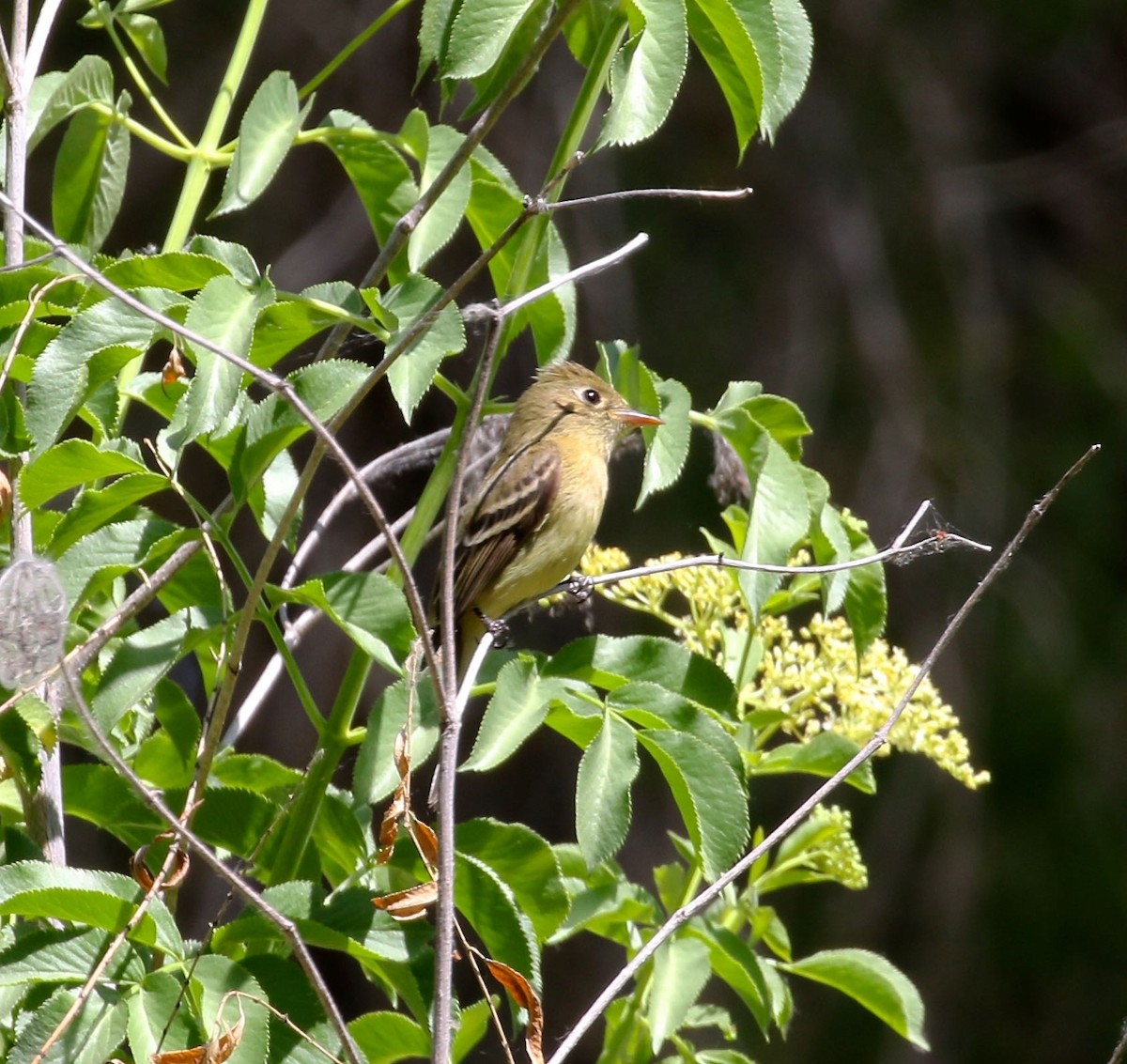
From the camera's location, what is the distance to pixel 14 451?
204 cm

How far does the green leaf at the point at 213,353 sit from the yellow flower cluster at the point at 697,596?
2.58 feet

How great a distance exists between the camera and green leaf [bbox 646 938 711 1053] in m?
2.20

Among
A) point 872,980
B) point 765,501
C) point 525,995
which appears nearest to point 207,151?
point 765,501

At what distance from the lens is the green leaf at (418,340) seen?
1911 millimetres

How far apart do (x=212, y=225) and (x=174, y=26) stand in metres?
1.08

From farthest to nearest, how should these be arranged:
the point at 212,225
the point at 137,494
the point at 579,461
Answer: the point at 212,225 < the point at 579,461 < the point at 137,494

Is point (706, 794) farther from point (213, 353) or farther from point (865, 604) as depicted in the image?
point (213, 353)

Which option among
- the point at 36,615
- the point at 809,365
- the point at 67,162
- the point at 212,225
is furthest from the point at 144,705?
the point at 809,365

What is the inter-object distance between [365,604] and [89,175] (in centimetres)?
90

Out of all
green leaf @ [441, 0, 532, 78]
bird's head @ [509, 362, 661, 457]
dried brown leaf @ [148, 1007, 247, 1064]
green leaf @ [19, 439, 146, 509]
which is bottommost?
bird's head @ [509, 362, 661, 457]

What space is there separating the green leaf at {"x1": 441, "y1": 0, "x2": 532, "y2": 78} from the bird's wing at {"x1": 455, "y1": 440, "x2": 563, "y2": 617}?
186 cm

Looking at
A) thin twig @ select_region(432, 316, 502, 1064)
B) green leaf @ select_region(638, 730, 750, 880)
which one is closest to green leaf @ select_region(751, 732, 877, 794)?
green leaf @ select_region(638, 730, 750, 880)

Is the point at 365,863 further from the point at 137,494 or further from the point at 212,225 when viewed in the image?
the point at 212,225

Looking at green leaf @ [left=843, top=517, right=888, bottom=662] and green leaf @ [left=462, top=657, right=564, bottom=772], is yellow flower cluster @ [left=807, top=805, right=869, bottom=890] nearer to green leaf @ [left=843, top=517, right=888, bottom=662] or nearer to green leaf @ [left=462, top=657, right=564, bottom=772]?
green leaf @ [left=843, top=517, right=888, bottom=662]
